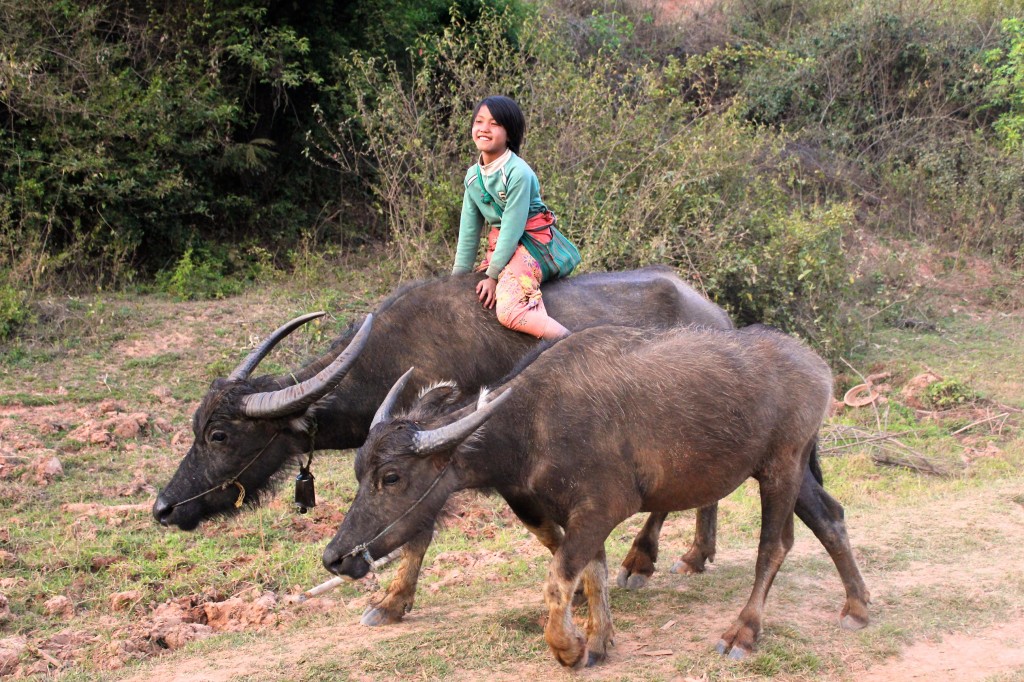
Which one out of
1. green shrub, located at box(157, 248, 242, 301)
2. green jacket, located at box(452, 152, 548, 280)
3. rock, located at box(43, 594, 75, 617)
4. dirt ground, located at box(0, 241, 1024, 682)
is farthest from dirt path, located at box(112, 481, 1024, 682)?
green shrub, located at box(157, 248, 242, 301)

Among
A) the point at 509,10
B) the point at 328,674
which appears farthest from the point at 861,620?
the point at 509,10

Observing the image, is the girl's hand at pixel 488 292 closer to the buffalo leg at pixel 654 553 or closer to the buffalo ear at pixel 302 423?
the buffalo ear at pixel 302 423

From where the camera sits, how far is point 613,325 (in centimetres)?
503

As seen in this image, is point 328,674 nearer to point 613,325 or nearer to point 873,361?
point 613,325

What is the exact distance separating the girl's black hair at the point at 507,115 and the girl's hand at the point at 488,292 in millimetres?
765

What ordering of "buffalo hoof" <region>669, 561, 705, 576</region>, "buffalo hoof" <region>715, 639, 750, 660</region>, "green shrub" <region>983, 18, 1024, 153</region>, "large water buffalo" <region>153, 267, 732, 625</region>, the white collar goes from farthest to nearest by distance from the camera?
1. "green shrub" <region>983, 18, 1024, 153</region>
2. "buffalo hoof" <region>669, 561, 705, 576</region>
3. the white collar
4. "large water buffalo" <region>153, 267, 732, 625</region>
5. "buffalo hoof" <region>715, 639, 750, 660</region>

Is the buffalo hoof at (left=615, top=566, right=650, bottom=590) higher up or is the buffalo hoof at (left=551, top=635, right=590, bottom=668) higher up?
the buffalo hoof at (left=551, top=635, right=590, bottom=668)

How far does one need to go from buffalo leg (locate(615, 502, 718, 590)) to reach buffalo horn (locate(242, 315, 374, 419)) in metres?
1.90

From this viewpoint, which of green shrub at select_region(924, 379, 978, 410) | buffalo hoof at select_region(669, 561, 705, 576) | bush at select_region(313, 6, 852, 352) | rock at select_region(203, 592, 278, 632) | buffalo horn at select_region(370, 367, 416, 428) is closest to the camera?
buffalo horn at select_region(370, 367, 416, 428)

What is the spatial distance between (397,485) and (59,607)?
2312mm

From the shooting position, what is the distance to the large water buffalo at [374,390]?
515 centimetres

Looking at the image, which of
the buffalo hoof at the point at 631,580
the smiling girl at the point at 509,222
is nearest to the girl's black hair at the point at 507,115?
the smiling girl at the point at 509,222

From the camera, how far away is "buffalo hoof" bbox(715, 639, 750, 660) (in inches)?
181

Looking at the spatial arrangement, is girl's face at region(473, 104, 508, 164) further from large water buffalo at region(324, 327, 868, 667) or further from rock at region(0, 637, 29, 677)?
rock at region(0, 637, 29, 677)
